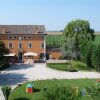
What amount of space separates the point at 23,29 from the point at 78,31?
44.6 feet

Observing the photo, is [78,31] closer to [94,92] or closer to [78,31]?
[78,31]

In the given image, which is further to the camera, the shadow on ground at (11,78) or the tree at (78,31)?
the tree at (78,31)

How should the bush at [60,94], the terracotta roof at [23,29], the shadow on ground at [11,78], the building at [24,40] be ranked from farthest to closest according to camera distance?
1. the terracotta roof at [23,29]
2. the building at [24,40]
3. the shadow on ground at [11,78]
4. the bush at [60,94]

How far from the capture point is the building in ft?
236

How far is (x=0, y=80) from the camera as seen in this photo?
43500 millimetres

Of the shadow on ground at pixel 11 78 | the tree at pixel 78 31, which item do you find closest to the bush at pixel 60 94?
the shadow on ground at pixel 11 78

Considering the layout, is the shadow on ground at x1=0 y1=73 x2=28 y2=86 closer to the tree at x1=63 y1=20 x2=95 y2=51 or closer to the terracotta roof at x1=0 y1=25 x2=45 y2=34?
the terracotta roof at x1=0 y1=25 x2=45 y2=34

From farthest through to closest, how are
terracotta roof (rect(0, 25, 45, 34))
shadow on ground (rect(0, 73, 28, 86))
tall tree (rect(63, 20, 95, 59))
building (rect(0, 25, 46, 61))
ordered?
tall tree (rect(63, 20, 95, 59)) < terracotta roof (rect(0, 25, 45, 34)) < building (rect(0, 25, 46, 61)) < shadow on ground (rect(0, 73, 28, 86))

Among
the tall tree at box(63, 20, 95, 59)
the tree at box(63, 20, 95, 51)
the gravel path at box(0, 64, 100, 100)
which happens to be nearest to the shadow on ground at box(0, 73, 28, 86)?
the gravel path at box(0, 64, 100, 100)

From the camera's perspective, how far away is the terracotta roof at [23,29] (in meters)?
72.3

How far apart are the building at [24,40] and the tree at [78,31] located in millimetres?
6999

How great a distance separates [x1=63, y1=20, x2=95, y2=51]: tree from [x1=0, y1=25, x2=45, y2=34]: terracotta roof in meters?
6.77

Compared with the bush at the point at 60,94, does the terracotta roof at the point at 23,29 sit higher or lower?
higher

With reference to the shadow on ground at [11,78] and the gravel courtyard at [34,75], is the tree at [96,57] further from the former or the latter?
the shadow on ground at [11,78]
